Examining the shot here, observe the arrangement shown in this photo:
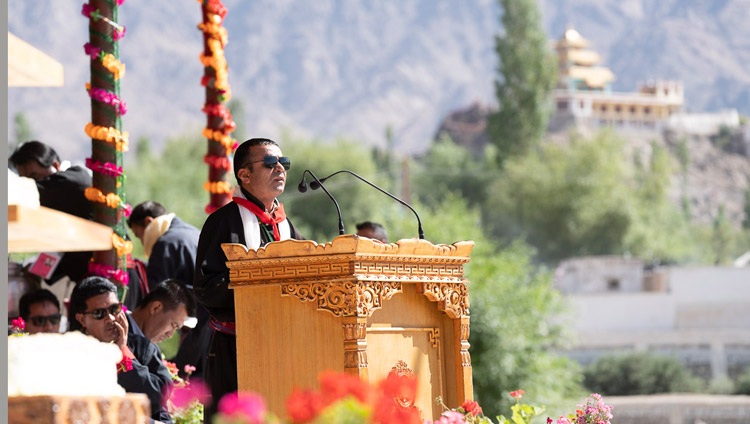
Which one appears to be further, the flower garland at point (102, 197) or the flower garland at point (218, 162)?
the flower garland at point (218, 162)

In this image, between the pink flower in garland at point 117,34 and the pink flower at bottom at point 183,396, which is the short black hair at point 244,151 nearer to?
the pink flower at bottom at point 183,396

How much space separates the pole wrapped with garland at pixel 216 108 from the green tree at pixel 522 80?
78.0m

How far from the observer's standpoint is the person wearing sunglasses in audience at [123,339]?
6621mm

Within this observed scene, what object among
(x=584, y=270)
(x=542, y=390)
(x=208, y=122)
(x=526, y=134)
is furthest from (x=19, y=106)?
(x=208, y=122)

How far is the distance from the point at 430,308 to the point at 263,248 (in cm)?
80

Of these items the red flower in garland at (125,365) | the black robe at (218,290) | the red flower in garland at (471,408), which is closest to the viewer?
the red flower in garland at (471,408)

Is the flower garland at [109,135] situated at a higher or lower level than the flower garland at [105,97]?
lower

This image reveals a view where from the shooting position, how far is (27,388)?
12.2 feet

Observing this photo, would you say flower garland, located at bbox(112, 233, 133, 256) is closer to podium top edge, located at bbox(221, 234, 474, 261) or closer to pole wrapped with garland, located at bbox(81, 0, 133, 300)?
pole wrapped with garland, located at bbox(81, 0, 133, 300)

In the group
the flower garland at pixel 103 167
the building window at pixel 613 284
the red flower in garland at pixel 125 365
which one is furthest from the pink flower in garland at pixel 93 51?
the building window at pixel 613 284

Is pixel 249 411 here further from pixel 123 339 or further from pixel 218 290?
pixel 123 339

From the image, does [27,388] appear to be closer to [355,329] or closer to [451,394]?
[355,329]

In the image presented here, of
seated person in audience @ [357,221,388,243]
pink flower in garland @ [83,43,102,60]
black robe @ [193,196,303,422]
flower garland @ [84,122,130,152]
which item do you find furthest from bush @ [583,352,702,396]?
black robe @ [193,196,303,422]

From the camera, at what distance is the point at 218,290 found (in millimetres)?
5906
